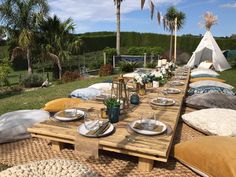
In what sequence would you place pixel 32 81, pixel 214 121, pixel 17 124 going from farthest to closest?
pixel 32 81 < pixel 17 124 < pixel 214 121

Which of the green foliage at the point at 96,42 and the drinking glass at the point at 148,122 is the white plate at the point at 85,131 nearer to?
the drinking glass at the point at 148,122

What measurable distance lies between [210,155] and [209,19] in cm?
1394

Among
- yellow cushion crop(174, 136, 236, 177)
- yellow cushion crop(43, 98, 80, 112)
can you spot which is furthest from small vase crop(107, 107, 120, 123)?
yellow cushion crop(43, 98, 80, 112)

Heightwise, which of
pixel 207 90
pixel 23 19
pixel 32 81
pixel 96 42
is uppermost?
pixel 23 19

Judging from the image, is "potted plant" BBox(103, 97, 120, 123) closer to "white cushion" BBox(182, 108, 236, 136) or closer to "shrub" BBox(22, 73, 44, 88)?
"white cushion" BBox(182, 108, 236, 136)

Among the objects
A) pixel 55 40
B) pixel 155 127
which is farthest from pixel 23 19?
pixel 155 127

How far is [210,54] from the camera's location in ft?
50.6

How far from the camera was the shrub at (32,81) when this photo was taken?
11.2 m

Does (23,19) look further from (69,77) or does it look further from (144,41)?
(144,41)

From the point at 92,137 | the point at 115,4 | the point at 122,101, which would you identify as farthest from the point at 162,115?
the point at 115,4

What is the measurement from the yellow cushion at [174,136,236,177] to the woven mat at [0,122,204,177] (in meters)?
0.17

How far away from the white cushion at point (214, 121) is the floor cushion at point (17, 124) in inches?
93.1

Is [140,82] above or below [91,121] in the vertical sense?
above

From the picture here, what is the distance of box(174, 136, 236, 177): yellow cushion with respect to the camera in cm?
223
